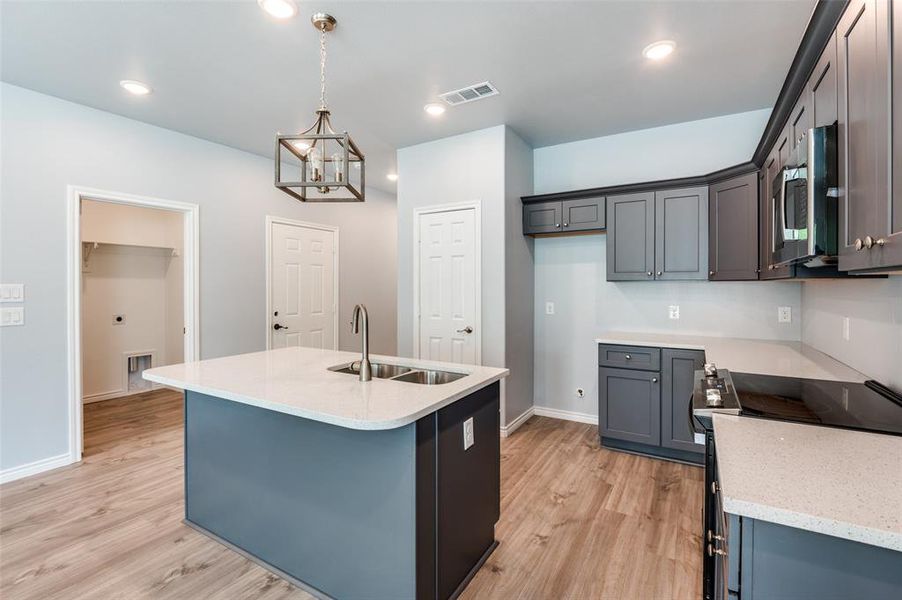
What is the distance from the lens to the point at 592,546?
2195 millimetres

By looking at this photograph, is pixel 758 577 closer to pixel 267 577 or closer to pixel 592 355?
pixel 267 577

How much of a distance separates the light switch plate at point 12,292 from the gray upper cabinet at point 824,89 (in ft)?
15.4

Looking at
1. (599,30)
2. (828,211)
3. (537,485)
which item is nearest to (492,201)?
(599,30)

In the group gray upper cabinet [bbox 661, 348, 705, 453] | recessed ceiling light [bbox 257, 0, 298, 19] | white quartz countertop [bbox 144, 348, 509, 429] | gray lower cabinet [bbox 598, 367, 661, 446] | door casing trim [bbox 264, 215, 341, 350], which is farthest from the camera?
door casing trim [bbox 264, 215, 341, 350]

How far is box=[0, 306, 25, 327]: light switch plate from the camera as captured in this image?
291 cm

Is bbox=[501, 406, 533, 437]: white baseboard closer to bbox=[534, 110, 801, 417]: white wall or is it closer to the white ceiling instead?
bbox=[534, 110, 801, 417]: white wall

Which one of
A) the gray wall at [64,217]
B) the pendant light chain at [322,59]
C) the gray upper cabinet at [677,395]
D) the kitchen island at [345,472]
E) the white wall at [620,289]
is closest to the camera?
the kitchen island at [345,472]

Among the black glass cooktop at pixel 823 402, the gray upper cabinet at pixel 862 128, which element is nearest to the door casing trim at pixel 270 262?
the black glass cooktop at pixel 823 402

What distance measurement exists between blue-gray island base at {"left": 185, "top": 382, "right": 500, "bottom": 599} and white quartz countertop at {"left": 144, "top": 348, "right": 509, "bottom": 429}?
0.09m

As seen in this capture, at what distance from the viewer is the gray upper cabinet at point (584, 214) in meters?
3.70

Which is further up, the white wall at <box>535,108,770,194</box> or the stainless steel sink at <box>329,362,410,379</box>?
the white wall at <box>535,108,770,194</box>

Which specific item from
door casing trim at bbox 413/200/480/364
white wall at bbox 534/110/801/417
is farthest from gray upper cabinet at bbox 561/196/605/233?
door casing trim at bbox 413/200/480/364

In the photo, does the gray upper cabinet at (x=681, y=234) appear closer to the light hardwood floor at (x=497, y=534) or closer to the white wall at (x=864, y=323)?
the white wall at (x=864, y=323)

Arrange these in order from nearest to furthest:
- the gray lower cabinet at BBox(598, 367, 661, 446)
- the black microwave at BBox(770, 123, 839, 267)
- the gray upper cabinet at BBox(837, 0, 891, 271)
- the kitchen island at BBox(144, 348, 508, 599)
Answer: the gray upper cabinet at BBox(837, 0, 891, 271) < the black microwave at BBox(770, 123, 839, 267) < the kitchen island at BBox(144, 348, 508, 599) < the gray lower cabinet at BBox(598, 367, 661, 446)
